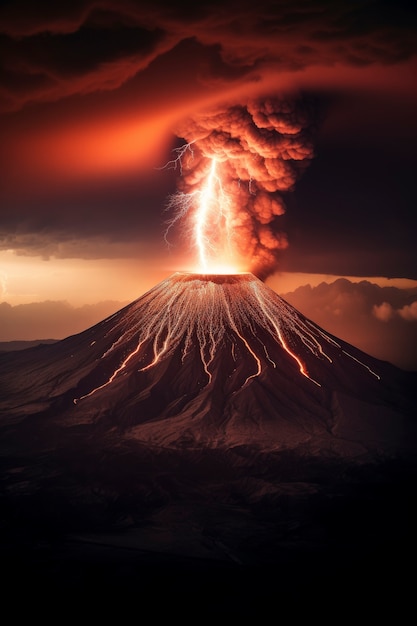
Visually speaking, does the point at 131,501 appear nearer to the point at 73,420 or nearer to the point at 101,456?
the point at 101,456

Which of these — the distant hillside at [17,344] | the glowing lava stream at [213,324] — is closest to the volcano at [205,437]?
the glowing lava stream at [213,324]

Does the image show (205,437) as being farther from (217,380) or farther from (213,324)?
(213,324)

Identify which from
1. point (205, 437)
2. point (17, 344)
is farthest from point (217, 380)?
point (17, 344)

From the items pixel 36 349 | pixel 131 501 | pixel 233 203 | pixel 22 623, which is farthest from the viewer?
pixel 36 349

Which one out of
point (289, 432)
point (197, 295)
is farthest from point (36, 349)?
point (289, 432)

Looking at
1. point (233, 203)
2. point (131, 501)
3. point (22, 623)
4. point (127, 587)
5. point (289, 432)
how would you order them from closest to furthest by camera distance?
point (22, 623) < point (127, 587) < point (131, 501) < point (289, 432) < point (233, 203)

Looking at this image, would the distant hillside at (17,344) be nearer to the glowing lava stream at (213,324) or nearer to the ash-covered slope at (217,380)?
the ash-covered slope at (217,380)

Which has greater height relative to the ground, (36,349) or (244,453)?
(36,349)

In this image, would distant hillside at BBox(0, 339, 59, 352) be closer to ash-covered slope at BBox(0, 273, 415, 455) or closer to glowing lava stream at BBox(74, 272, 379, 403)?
ash-covered slope at BBox(0, 273, 415, 455)
